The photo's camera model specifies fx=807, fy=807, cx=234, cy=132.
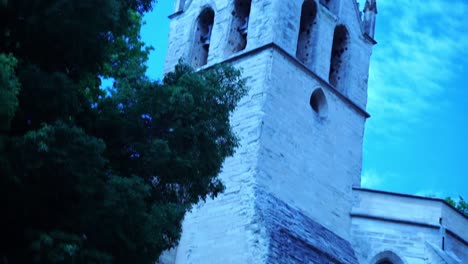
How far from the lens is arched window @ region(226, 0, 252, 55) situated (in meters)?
21.5

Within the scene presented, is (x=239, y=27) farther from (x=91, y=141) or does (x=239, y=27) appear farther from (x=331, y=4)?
(x=91, y=141)

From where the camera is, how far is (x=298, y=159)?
19344mm

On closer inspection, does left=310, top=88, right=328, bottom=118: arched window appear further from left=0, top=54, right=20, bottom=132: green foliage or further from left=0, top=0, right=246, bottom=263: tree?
left=0, top=54, right=20, bottom=132: green foliage

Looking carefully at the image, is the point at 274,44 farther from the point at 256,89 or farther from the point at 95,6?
the point at 95,6

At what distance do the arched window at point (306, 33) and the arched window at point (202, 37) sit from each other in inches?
102

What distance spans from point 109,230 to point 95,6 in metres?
2.85

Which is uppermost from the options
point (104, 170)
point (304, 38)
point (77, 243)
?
point (304, 38)

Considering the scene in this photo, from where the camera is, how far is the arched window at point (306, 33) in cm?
2152

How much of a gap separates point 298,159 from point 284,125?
888mm

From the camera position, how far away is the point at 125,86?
1170cm

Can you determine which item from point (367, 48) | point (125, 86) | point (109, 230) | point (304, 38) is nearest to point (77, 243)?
point (109, 230)

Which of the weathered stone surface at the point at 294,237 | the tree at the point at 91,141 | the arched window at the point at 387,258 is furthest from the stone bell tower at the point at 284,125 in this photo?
the tree at the point at 91,141

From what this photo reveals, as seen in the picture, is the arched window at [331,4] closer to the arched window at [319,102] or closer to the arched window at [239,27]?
the arched window at [239,27]

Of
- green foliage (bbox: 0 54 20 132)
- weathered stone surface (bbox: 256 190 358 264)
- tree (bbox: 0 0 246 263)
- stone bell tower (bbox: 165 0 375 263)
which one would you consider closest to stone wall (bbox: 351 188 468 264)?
stone bell tower (bbox: 165 0 375 263)
